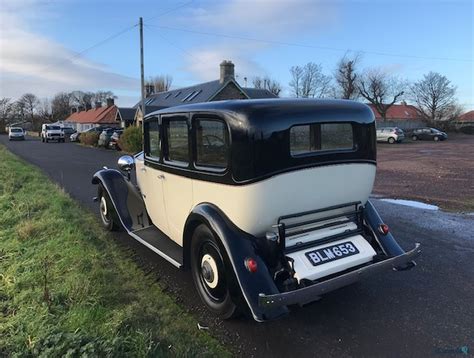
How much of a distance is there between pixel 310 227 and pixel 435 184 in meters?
9.28

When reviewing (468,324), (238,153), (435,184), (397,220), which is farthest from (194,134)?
(435,184)

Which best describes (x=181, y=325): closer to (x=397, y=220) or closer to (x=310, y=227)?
(x=310, y=227)

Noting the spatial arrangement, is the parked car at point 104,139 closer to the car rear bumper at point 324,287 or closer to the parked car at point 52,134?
the parked car at point 52,134

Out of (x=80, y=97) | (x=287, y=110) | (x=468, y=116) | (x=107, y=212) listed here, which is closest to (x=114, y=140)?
(x=107, y=212)

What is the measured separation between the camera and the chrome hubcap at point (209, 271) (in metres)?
3.61

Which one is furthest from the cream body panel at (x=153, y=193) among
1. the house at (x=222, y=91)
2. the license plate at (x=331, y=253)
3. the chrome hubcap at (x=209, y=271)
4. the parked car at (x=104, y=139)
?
the house at (x=222, y=91)

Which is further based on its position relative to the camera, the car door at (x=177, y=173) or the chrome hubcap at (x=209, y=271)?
the car door at (x=177, y=173)

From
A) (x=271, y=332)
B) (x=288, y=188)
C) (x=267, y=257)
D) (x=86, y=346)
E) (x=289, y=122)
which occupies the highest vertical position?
(x=289, y=122)

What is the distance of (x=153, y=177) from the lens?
4.91 meters

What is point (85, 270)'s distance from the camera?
4316 millimetres

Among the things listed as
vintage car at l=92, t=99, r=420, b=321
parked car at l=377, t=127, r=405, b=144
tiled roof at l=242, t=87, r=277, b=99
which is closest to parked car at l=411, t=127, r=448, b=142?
parked car at l=377, t=127, r=405, b=144

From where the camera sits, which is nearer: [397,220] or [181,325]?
[181,325]

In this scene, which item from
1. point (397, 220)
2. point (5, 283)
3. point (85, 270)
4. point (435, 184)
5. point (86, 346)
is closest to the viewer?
point (86, 346)

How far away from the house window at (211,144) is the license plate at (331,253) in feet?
3.60
